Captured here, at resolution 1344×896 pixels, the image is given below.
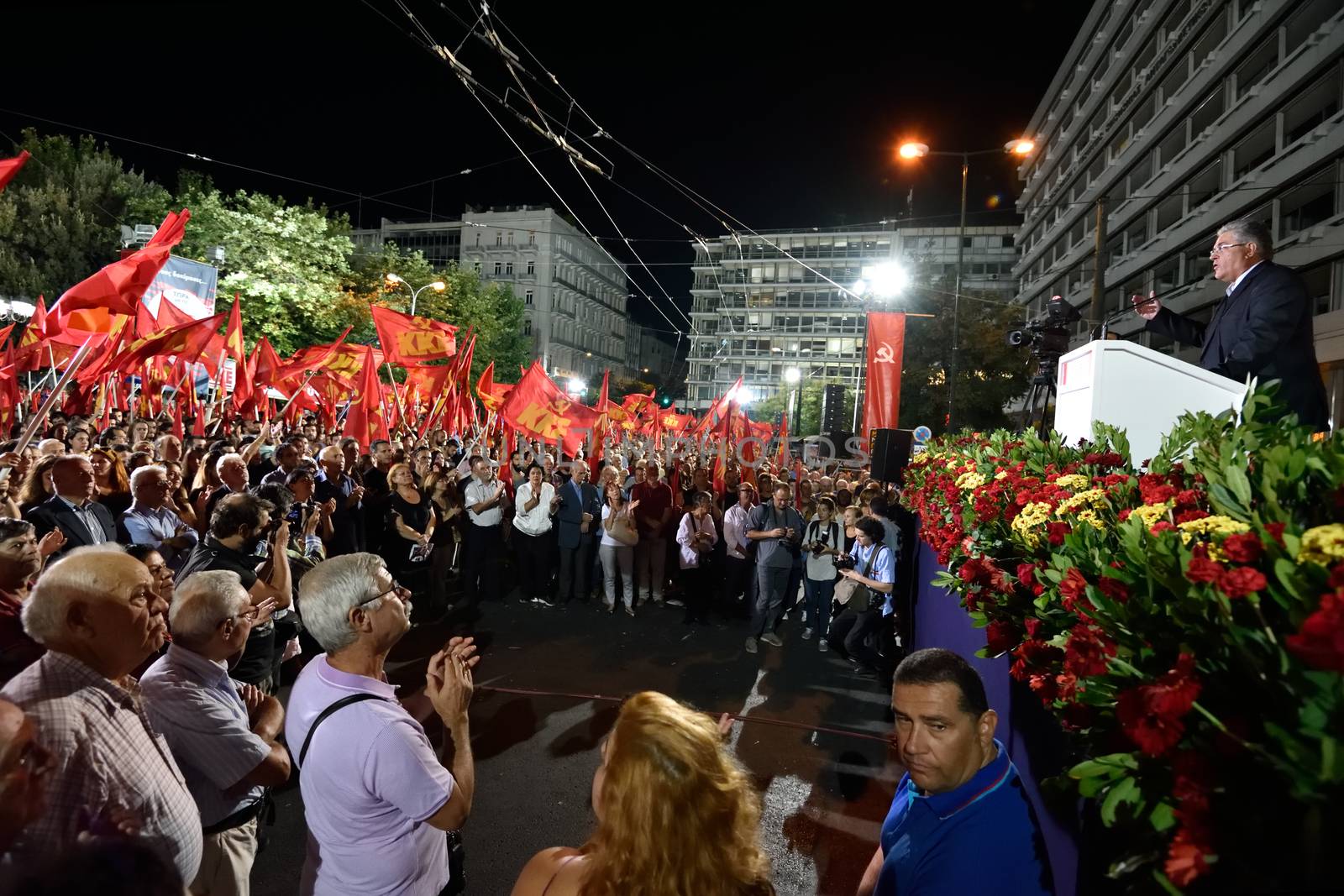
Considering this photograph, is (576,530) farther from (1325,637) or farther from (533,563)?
(1325,637)

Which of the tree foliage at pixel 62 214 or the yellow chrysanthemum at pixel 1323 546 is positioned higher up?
the tree foliage at pixel 62 214

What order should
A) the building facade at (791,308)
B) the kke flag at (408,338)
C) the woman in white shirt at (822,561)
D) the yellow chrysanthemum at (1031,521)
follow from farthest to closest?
1. the building facade at (791,308)
2. the kke flag at (408,338)
3. the woman in white shirt at (822,561)
4. the yellow chrysanthemum at (1031,521)

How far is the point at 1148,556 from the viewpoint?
1.77 metres

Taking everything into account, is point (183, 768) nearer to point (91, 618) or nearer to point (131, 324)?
point (91, 618)

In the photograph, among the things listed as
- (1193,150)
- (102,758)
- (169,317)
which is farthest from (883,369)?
(1193,150)

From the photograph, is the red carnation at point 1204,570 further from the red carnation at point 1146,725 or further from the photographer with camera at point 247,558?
the photographer with camera at point 247,558

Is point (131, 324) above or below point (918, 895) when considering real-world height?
above

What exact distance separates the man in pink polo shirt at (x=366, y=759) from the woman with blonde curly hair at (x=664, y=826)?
2.79 feet

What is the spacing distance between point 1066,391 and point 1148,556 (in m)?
3.43

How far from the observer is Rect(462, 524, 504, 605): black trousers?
995 cm

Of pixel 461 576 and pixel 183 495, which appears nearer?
pixel 183 495

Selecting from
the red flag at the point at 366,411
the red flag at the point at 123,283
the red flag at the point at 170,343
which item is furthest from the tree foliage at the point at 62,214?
the red flag at the point at 123,283

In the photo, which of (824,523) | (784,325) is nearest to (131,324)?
(824,523)

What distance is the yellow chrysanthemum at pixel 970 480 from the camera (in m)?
4.09
